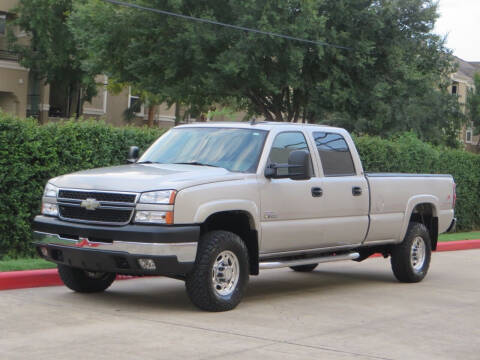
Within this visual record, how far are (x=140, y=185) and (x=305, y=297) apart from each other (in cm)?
294

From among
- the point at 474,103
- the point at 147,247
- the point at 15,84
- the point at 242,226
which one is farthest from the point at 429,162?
the point at 474,103

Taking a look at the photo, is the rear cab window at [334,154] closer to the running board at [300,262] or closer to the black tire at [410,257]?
the running board at [300,262]

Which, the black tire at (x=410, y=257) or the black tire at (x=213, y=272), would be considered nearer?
the black tire at (x=213, y=272)

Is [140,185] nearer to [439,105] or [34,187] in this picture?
[34,187]

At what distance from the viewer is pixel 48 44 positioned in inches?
1529

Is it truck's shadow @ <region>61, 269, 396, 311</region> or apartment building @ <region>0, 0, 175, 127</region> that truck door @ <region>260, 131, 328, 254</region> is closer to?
truck's shadow @ <region>61, 269, 396, 311</region>

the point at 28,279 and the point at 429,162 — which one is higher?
the point at 429,162

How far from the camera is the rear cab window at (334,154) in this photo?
34.0 feet

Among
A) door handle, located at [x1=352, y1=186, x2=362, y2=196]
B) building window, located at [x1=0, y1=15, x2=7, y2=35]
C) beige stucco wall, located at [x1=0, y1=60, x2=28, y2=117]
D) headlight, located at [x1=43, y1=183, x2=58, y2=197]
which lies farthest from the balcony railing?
headlight, located at [x1=43, y1=183, x2=58, y2=197]

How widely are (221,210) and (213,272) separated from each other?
0.64 m

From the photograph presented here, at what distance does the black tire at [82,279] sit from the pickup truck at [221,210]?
1 cm

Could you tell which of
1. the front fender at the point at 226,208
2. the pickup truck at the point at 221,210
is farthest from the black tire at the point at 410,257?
the front fender at the point at 226,208

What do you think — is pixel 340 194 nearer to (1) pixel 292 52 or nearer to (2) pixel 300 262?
(2) pixel 300 262

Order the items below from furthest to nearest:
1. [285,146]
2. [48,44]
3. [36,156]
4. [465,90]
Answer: [465,90] → [48,44] → [36,156] → [285,146]
